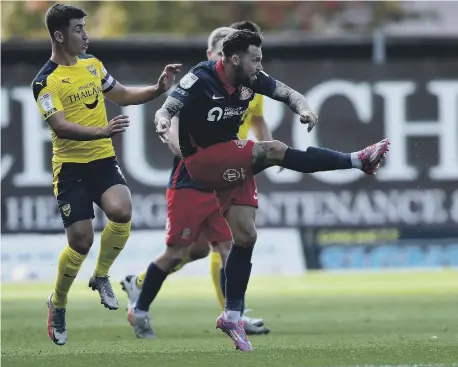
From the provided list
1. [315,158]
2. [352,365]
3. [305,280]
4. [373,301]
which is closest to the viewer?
[352,365]

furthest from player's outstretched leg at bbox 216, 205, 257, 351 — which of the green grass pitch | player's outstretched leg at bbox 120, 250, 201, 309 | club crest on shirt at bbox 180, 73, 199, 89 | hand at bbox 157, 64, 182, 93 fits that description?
player's outstretched leg at bbox 120, 250, 201, 309

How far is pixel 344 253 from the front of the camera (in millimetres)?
19250

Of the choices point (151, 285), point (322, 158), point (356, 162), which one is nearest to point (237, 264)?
point (322, 158)

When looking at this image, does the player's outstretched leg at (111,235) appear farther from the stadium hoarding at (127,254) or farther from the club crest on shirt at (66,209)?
the stadium hoarding at (127,254)

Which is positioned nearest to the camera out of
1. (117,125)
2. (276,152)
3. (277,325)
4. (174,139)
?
(276,152)

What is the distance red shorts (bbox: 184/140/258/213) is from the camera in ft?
30.2

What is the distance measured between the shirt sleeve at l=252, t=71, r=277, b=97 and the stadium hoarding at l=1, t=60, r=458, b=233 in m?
9.69

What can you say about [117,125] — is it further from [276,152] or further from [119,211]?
[276,152]

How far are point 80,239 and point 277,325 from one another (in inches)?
100.0

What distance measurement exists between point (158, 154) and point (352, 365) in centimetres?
1155

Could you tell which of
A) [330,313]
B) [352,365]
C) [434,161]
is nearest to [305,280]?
[434,161]

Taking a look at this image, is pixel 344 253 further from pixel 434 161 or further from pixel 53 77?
pixel 53 77

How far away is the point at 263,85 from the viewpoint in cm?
941

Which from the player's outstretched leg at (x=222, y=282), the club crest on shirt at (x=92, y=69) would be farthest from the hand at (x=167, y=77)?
the player's outstretched leg at (x=222, y=282)
